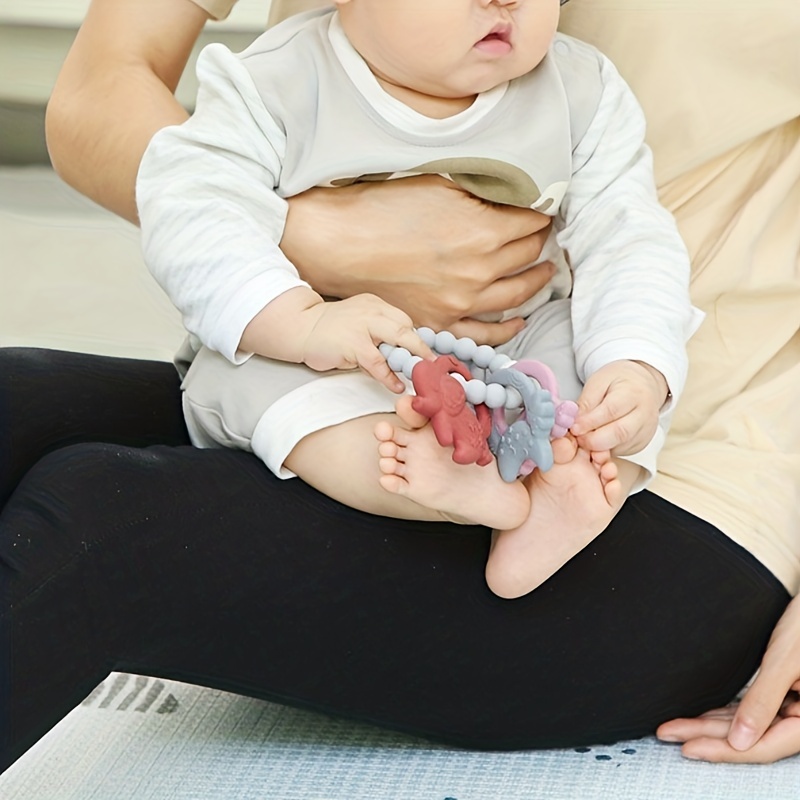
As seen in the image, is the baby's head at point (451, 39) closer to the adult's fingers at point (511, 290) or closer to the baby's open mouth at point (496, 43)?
the baby's open mouth at point (496, 43)

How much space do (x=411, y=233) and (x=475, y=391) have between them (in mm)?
191

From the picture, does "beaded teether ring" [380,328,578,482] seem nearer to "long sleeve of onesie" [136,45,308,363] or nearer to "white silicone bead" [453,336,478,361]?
"white silicone bead" [453,336,478,361]

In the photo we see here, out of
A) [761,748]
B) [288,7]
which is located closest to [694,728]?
[761,748]

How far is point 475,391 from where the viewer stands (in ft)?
2.20

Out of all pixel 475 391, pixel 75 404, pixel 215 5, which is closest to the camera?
pixel 475 391

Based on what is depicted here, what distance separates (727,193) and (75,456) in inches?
20.2

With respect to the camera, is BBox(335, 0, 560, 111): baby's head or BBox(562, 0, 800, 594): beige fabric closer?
BBox(335, 0, 560, 111): baby's head

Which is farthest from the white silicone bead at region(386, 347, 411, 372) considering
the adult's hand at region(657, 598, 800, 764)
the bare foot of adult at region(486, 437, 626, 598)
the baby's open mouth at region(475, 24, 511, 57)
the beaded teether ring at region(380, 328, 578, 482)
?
the adult's hand at region(657, 598, 800, 764)

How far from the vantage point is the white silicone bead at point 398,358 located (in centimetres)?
68

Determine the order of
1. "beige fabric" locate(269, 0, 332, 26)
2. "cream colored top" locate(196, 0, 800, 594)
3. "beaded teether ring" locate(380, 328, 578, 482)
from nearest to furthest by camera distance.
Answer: "beaded teether ring" locate(380, 328, 578, 482), "cream colored top" locate(196, 0, 800, 594), "beige fabric" locate(269, 0, 332, 26)

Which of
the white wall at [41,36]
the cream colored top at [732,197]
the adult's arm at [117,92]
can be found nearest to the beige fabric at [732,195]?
the cream colored top at [732,197]

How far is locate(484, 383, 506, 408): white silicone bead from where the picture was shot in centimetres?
68

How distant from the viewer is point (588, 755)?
2.66 ft

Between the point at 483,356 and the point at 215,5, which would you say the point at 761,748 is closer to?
the point at 483,356
